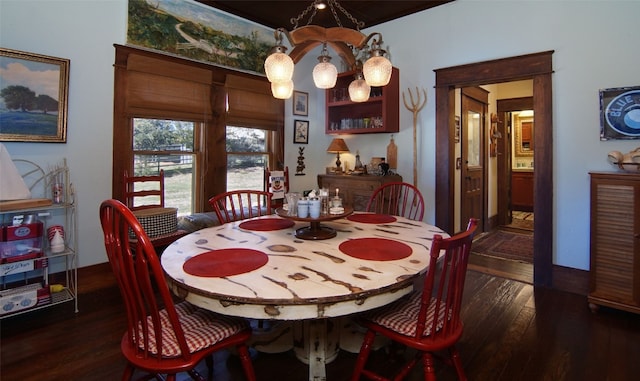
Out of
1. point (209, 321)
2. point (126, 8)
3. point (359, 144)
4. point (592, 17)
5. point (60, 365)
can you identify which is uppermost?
point (126, 8)

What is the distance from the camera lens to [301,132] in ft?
15.3

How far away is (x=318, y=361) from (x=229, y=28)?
3.55 m

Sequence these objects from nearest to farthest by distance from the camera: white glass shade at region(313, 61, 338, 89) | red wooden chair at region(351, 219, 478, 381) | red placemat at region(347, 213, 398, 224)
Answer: red wooden chair at region(351, 219, 478, 381) → white glass shade at region(313, 61, 338, 89) → red placemat at region(347, 213, 398, 224)

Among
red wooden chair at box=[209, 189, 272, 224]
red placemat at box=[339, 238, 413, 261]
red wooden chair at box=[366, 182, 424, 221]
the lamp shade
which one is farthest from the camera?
the lamp shade

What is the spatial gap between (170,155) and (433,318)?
10.1 feet

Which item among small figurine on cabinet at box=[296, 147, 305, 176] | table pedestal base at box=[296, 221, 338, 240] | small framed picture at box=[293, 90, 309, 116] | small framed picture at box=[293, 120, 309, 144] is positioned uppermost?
small framed picture at box=[293, 90, 309, 116]

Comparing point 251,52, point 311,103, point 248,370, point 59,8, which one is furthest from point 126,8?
point 248,370

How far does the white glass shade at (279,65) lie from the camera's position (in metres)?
1.87

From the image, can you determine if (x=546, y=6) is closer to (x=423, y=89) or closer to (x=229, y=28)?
(x=423, y=89)

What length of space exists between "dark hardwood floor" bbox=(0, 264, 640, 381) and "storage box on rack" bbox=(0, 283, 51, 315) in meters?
0.14

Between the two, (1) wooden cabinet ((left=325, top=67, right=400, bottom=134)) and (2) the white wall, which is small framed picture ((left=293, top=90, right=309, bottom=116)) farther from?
(2) the white wall

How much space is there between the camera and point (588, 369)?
74.2 inches

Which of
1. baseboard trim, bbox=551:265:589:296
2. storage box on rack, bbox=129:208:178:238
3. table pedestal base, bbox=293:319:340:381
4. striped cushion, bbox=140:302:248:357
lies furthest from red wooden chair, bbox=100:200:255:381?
baseboard trim, bbox=551:265:589:296

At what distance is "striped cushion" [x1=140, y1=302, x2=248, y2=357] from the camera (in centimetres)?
129
